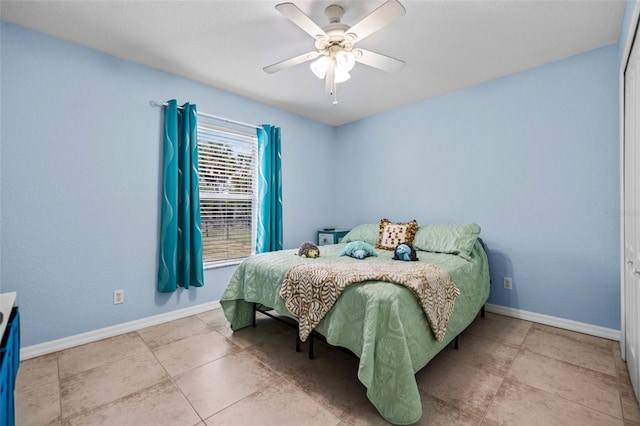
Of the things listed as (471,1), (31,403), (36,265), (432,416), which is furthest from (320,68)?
(31,403)

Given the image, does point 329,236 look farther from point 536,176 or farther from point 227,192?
point 536,176

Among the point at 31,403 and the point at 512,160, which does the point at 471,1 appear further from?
the point at 31,403

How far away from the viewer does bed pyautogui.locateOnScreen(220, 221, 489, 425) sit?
1420mm

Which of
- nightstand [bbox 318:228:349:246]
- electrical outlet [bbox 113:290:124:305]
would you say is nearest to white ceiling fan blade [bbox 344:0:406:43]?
nightstand [bbox 318:228:349:246]

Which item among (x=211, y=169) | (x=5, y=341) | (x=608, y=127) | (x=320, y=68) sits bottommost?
(x=5, y=341)

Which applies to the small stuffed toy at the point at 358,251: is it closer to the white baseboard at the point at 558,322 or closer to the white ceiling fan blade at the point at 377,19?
the white baseboard at the point at 558,322

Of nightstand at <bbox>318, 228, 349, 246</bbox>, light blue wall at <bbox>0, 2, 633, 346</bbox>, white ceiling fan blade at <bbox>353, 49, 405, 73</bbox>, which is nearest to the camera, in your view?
white ceiling fan blade at <bbox>353, 49, 405, 73</bbox>

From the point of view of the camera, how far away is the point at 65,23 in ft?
6.76

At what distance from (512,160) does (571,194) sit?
557 mm

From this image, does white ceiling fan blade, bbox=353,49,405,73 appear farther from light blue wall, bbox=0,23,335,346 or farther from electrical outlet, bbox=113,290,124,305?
electrical outlet, bbox=113,290,124,305

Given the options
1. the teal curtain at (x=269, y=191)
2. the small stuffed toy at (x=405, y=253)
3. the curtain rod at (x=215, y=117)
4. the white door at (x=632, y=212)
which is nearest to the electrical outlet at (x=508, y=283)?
the white door at (x=632, y=212)

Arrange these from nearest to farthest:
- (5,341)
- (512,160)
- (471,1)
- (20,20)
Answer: (5,341) < (471,1) < (20,20) < (512,160)

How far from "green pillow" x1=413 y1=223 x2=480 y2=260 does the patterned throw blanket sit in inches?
25.0

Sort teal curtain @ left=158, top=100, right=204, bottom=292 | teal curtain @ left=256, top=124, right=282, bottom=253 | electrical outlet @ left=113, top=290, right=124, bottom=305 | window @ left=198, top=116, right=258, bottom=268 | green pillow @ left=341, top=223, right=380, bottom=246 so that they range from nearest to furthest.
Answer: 1. electrical outlet @ left=113, top=290, right=124, bottom=305
2. teal curtain @ left=158, top=100, right=204, bottom=292
3. window @ left=198, top=116, right=258, bottom=268
4. green pillow @ left=341, top=223, right=380, bottom=246
5. teal curtain @ left=256, top=124, right=282, bottom=253
